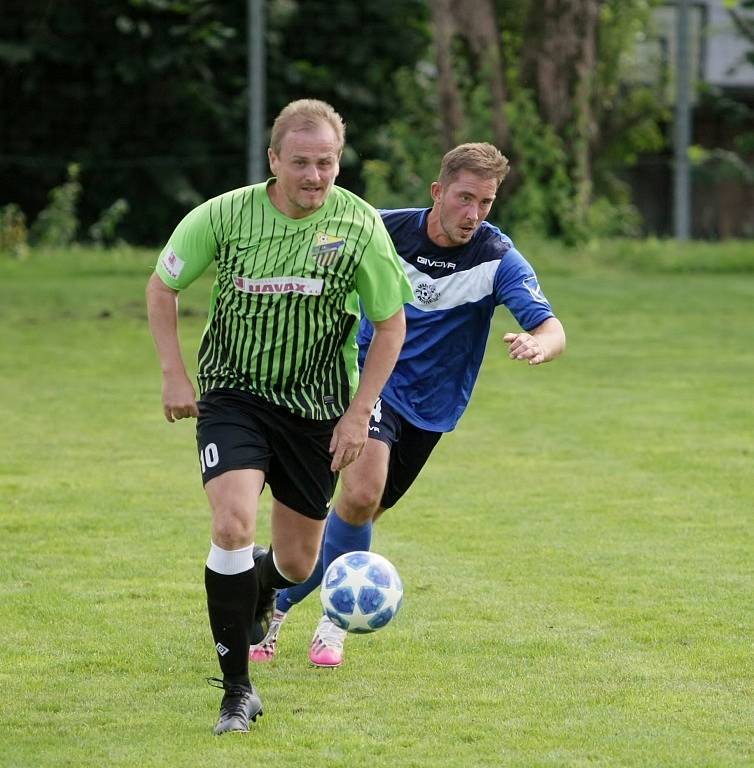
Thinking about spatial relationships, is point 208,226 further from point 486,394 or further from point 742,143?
point 742,143

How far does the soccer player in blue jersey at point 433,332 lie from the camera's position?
618 centimetres

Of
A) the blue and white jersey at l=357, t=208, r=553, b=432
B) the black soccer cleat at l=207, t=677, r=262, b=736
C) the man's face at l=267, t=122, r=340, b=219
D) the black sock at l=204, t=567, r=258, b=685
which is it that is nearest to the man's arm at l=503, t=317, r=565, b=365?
the blue and white jersey at l=357, t=208, r=553, b=432

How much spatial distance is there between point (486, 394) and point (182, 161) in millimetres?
14393

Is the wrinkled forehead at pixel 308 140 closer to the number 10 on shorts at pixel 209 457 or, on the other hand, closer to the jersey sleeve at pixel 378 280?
the jersey sleeve at pixel 378 280

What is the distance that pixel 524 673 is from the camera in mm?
5797

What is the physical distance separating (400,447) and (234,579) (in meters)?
1.34

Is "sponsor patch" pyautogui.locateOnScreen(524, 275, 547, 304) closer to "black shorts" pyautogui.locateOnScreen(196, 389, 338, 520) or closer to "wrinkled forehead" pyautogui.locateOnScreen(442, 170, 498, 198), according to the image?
"wrinkled forehead" pyautogui.locateOnScreen(442, 170, 498, 198)

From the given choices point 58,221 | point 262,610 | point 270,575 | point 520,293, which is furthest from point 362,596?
point 58,221

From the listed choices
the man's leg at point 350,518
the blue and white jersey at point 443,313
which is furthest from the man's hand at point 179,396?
the blue and white jersey at point 443,313

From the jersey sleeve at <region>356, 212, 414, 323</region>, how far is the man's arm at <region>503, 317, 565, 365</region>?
0.48 metres

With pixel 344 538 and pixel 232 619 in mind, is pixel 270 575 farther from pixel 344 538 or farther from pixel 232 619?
pixel 232 619

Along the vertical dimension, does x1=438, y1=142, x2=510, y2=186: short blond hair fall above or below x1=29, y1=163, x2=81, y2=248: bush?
above

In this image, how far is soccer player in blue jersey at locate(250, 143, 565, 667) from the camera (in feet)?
20.3

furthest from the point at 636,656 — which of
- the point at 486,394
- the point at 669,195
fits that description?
the point at 669,195
